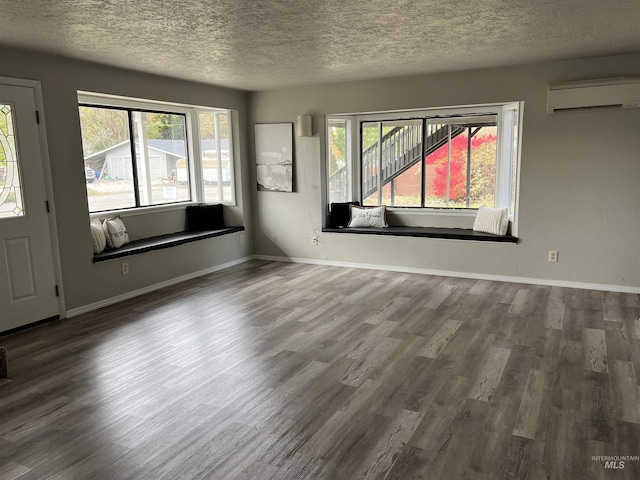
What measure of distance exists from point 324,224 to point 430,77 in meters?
2.30

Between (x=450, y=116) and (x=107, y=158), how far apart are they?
4.14m

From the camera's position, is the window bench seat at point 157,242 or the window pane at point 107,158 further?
the window pane at point 107,158

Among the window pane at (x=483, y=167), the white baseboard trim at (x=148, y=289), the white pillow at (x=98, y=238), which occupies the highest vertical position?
the window pane at (x=483, y=167)

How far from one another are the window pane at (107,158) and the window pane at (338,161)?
2.57 meters

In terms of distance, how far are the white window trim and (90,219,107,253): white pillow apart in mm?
311

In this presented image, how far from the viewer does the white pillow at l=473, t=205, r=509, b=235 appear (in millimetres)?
5473

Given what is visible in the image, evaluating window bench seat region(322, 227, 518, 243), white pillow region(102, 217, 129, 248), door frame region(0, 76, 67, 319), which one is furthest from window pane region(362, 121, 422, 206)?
door frame region(0, 76, 67, 319)

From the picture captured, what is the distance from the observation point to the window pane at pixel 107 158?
5152 millimetres

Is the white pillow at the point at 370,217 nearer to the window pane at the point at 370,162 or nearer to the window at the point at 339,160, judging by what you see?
the window pane at the point at 370,162

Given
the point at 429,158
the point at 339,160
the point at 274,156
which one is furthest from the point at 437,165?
the point at 274,156

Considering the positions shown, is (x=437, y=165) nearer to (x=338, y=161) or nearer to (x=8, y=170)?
(x=338, y=161)

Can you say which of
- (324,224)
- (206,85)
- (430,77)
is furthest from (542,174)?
(206,85)

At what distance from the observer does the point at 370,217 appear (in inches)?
249

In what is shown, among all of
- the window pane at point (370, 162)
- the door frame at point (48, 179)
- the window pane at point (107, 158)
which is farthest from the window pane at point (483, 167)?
the door frame at point (48, 179)
